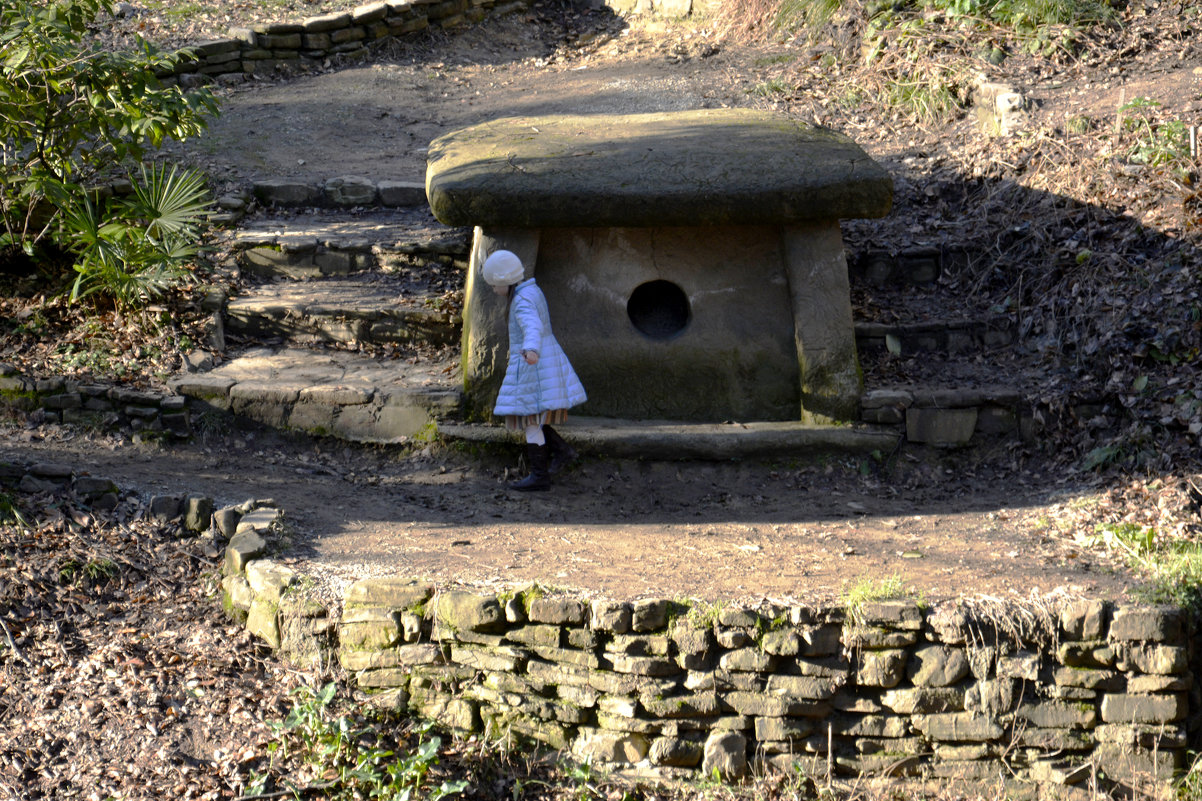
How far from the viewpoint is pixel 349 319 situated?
6062 millimetres

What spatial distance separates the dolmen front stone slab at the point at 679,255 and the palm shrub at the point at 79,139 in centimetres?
164

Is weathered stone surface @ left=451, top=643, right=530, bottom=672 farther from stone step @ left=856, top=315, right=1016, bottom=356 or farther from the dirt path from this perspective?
stone step @ left=856, top=315, right=1016, bottom=356

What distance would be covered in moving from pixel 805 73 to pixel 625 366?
4558 mm

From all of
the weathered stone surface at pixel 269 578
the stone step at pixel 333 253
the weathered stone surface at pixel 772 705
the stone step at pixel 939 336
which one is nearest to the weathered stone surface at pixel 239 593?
the weathered stone surface at pixel 269 578

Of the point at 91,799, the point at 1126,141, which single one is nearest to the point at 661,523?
the point at 91,799

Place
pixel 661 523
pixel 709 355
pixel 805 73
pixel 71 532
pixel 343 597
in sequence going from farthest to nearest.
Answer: pixel 805 73 < pixel 709 355 < pixel 661 523 < pixel 71 532 < pixel 343 597

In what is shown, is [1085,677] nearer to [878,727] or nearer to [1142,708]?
[1142,708]

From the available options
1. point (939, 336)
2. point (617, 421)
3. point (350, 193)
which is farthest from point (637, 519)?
point (350, 193)

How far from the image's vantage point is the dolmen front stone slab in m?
4.91

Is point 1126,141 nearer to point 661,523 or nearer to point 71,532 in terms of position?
point 661,523

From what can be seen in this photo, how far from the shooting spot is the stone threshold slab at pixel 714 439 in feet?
16.6

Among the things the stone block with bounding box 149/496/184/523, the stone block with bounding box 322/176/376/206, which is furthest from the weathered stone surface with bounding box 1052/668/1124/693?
the stone block with bounding box 322/176/376/206

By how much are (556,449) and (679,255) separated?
121cm

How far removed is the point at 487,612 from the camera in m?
3.55
